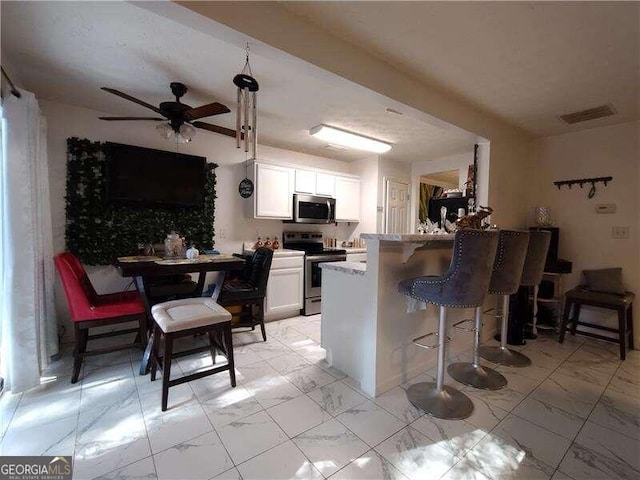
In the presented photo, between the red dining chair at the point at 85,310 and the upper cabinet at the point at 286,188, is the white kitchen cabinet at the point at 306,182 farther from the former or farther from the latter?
the red dining chair at the point at 85,310

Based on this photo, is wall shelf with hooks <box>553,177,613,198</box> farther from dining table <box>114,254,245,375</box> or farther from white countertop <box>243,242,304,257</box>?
dining table <box>114,254,245,375</box>

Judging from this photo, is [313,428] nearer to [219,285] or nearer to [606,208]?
[219,285]

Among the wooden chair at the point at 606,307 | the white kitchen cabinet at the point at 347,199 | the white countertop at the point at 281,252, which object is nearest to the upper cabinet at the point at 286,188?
the white kitchen cabinet at the point at 347,199

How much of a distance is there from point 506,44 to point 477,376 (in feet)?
7.82

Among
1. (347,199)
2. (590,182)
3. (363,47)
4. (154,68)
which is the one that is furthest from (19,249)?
(590,182)

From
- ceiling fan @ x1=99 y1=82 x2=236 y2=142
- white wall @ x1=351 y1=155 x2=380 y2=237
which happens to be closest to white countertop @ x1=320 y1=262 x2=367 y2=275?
ceiling fan @ x1=99 y1=82 x2=236 y2=142

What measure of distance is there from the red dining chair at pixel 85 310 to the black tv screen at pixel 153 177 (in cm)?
88

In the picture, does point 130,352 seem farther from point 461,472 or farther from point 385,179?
point 385,179

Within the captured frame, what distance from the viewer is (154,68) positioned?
82.3 inches

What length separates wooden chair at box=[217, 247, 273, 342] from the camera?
112 inches

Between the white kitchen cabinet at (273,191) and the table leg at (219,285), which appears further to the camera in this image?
the white kitchen cabinet at (273,191)

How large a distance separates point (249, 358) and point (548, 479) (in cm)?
214

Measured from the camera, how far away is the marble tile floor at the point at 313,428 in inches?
55.2

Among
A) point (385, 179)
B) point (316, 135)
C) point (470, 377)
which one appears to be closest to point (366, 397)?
point (470, 377)
